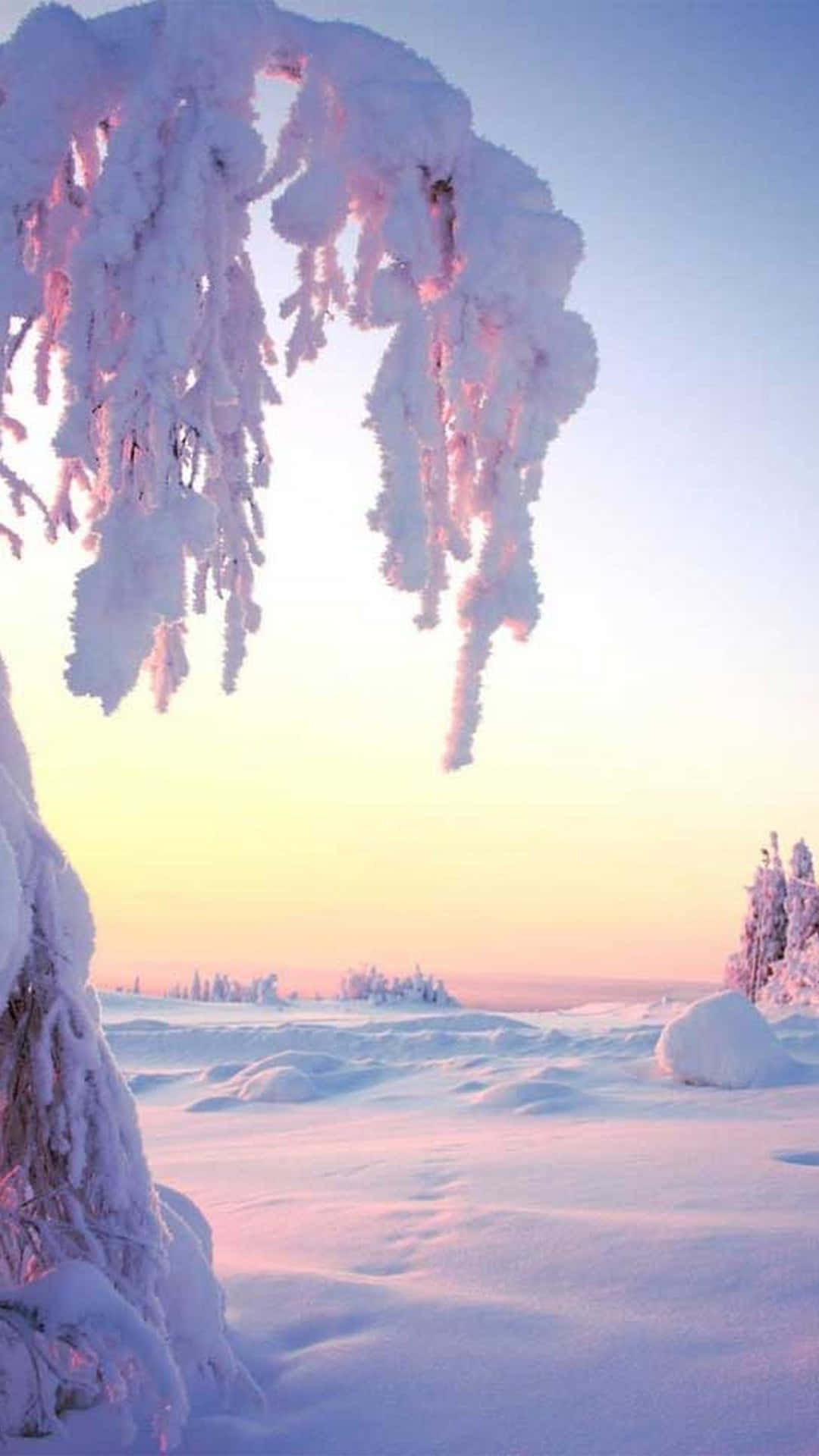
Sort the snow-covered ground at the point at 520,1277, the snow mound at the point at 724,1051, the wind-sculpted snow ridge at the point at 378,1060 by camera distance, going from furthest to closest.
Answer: the wind-sculpted snow ridge at the point at 378,1060, the snow mound at the point at 724,1051, the snow-covered ground at the point at 520,1277

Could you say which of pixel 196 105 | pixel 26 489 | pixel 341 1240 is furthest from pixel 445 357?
pixel 341 1240

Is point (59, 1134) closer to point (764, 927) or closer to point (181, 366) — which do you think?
point (181, 366)

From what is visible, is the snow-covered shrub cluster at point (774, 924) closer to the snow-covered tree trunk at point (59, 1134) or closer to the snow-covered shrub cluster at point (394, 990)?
the snow-covered shrub cluster at point (394, 990)

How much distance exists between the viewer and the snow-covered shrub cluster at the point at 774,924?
22.4 meters

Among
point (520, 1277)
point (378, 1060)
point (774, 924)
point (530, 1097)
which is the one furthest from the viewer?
point (774, 924)

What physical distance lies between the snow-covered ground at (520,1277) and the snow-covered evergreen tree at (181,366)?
1.53 feet

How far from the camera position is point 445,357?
94.6 inches

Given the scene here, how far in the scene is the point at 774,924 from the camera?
29297mm

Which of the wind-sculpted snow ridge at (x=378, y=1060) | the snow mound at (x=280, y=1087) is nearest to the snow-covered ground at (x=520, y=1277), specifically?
the wind-sculpted snow ridge at (x=378, y=1060)

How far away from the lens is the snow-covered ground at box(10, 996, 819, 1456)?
2051 mm

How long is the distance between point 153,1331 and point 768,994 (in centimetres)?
2017

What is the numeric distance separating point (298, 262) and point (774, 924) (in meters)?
29.6

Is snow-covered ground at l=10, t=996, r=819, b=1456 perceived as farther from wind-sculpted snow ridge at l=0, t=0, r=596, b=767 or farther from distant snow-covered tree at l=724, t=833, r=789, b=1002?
distant snow-covered tree at l=724, t=833, r=789, b=1002

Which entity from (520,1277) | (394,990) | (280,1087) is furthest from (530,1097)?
(394,990)
